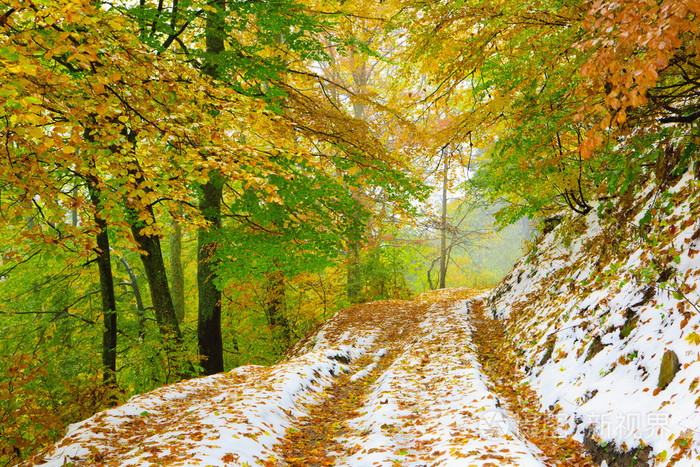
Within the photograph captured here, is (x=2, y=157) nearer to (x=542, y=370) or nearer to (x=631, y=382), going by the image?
(x=631, y=382)

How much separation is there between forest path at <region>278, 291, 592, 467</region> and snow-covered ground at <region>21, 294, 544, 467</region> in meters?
0.02

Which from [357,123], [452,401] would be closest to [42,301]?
[357,123]

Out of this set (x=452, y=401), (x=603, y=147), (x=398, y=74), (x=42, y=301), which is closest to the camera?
(x=452, y=401)

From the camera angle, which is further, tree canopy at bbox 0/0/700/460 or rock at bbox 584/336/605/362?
rock at bbox 584/336/605/362

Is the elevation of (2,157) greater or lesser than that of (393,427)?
greater

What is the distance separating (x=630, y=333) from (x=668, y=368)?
86cm

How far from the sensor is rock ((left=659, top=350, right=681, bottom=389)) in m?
3.05

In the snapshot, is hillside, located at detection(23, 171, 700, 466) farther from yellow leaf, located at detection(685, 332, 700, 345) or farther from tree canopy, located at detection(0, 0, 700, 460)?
tree canopy, located at detection(0, 0, 700, 460)

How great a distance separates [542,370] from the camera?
5031mm

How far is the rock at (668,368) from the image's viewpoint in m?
3.05

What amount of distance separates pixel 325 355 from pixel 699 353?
585 cm

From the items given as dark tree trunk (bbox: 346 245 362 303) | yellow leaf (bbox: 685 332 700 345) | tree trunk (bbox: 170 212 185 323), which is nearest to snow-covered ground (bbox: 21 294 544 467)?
yellow leaf (bbox: 685 332 700 345)

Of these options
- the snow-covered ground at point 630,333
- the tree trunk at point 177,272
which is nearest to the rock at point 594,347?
the snow-covered ground at point 630,333

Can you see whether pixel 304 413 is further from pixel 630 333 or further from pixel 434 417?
pixel 630 333
